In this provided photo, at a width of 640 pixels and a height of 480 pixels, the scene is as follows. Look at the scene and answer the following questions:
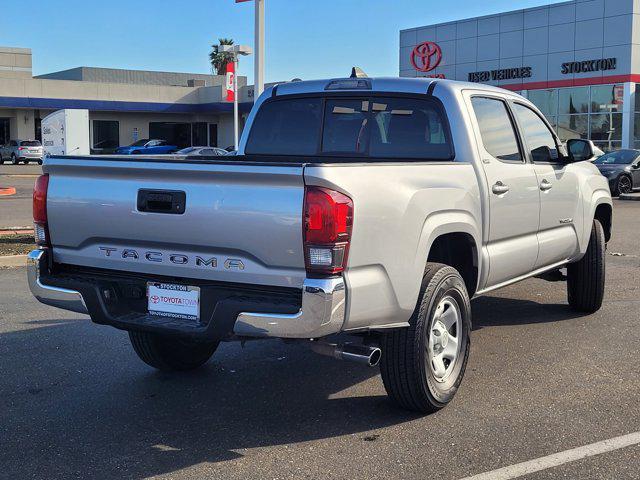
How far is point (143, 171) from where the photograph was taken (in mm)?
4230

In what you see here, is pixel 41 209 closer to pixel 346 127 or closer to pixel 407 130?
pixel 346 127

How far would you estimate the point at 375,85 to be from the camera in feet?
18.5

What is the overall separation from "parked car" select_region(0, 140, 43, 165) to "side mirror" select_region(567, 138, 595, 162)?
1756 inches

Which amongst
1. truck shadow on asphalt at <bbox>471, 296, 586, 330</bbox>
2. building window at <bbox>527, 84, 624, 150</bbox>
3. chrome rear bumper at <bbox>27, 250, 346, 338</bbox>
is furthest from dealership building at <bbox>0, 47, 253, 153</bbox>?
chrome rear bumper at <bbox>27, 250, 346, 338</bbox>

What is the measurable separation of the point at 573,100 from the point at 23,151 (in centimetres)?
3244

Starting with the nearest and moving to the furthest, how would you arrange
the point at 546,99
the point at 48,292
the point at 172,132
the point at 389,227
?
the point at 389,227 < the point at 48,292 < the point at 546,99 < the point at 172,132

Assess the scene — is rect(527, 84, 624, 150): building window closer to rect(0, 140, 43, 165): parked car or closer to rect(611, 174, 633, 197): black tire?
rect(611, 174, 633, 197): black tire

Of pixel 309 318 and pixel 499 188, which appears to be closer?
pixel 309 318

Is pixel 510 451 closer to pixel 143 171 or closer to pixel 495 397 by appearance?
pixel 495 397

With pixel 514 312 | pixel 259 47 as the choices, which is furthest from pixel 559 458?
pixel 259 47

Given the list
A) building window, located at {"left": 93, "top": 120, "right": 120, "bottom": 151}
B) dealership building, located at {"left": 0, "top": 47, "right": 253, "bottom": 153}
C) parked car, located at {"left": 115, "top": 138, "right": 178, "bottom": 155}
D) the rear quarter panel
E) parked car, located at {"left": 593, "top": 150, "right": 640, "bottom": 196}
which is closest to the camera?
Result: the rear quarter panel

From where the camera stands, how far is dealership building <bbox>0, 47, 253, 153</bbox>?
5450 centimetres

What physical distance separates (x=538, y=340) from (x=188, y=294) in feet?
11.5

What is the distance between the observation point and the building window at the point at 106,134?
2293 inches
